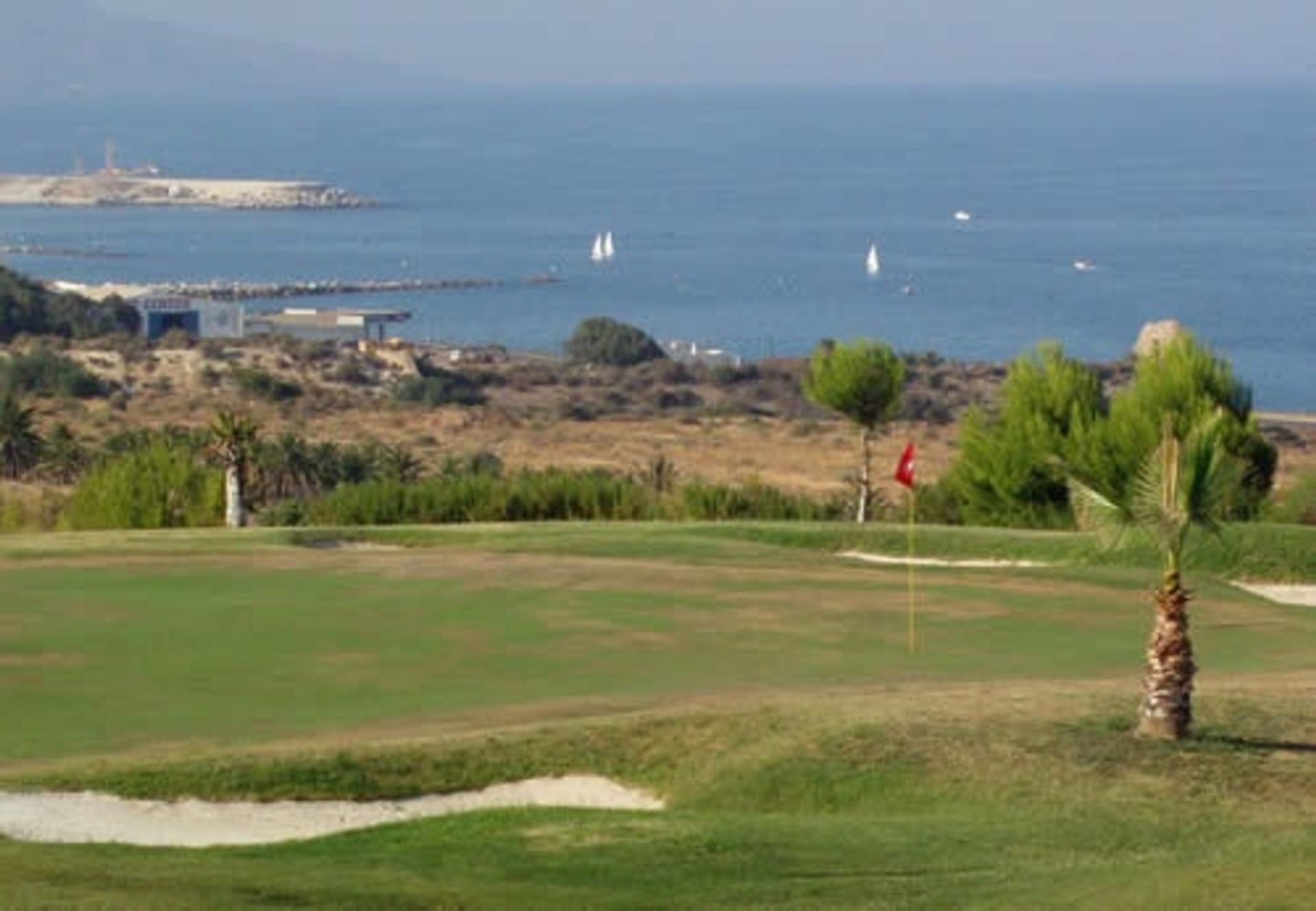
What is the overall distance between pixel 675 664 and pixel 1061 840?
7370 millimetres

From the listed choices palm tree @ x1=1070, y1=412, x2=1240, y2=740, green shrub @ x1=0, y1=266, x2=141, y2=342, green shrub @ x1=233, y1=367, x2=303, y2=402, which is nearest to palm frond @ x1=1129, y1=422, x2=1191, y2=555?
palm tree @ x1=1070, y1=412, x2=1240, y2=740

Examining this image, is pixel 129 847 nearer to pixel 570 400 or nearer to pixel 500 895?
pixel 500 895

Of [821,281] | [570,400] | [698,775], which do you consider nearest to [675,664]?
[698,775]

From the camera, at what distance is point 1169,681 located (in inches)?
775

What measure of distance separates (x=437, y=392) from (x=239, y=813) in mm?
70914

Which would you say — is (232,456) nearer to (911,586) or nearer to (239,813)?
(911,586)

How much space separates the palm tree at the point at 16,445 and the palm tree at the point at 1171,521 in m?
45.2

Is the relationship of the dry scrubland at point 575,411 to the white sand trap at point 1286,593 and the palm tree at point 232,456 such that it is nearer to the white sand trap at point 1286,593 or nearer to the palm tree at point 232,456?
the palm tree at point 232,456

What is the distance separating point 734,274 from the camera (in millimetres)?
165000

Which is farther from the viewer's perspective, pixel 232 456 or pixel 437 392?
pixel 437 392

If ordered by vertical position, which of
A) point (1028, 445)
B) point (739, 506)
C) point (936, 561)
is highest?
point (1028, 445)

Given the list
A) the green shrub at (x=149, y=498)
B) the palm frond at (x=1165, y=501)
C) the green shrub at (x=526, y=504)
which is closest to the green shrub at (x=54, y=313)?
the green shrub at (x=149, y=498)

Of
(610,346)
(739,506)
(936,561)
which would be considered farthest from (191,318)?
(936,561)

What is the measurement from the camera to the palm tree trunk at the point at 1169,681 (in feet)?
64.6
